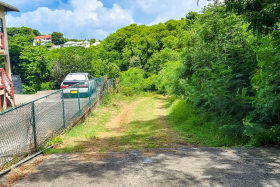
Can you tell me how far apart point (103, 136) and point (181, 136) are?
2840mm

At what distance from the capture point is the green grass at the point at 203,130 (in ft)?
26.9

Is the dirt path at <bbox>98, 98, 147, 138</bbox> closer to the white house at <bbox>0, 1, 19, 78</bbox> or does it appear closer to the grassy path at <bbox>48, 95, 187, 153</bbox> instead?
the grassy path at <bbox>48, 95, 187, 153</bbox>

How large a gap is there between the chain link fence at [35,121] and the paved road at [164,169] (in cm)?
75

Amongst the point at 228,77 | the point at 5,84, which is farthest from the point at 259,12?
the point at 5,84

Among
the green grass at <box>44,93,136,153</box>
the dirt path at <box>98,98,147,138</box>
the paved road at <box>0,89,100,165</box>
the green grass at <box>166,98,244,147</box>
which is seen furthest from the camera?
the dirt path at <box>98,98,147,138</box>

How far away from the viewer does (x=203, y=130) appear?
10.4 m

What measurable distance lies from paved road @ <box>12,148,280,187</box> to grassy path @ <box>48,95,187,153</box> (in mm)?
1463

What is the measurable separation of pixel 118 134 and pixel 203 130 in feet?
10.6

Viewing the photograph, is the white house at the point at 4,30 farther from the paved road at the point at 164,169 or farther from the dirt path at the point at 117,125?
the paved road at the point at 164,169

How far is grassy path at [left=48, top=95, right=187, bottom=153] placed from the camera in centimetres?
803

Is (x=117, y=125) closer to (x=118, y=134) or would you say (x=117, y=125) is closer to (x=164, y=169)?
(x=118, y=134)

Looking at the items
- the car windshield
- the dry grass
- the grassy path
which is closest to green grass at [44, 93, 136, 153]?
the grassy path

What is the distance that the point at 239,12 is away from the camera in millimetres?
6523

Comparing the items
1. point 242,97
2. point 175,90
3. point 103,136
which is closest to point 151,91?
point 175,90
